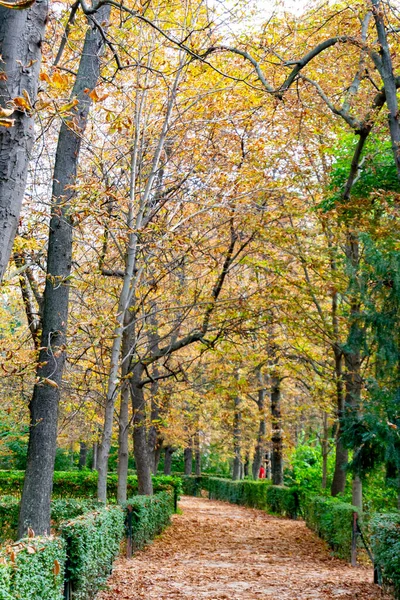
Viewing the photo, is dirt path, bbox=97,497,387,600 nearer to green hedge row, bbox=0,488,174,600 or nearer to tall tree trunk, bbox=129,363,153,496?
green hedge row, bbox=0,488,174,600

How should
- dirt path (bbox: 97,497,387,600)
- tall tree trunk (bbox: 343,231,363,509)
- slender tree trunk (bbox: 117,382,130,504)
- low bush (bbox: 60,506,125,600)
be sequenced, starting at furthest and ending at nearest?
slender tree trunk (bbox: 117,382,130,504)
tall tree trunk (bbox: 343,231,363,509)
dirt path (bbox: 97,497,387,600)
low bush (bbox: 60,506,125,600)

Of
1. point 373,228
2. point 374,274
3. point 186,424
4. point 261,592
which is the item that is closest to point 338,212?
point 373,228

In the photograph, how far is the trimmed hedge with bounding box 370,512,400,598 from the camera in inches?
293

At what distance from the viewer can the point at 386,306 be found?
35.2 ft

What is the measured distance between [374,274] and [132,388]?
7.10 metres

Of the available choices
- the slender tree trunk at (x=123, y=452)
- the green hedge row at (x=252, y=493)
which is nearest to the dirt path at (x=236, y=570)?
the slender tree trunk at (x=123, y=452)

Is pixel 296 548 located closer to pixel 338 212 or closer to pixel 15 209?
pixel 338 212

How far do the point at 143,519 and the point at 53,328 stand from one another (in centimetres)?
577

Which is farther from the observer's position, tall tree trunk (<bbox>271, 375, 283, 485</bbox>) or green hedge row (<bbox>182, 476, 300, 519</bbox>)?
tall tree trunk (<bbox>271, 375, 283, 485</bbox>)

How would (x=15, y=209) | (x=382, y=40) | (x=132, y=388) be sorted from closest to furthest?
(x=15, y=209) < (x=382, y=40) < (x=132, y=388)

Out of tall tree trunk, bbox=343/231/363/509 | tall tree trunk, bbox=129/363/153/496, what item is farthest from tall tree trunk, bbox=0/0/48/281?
tall tree trunk, bbox=129/363/153/496

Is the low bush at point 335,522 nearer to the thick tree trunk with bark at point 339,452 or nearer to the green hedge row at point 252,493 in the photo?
the thick tree trunk with bark at point 339,452

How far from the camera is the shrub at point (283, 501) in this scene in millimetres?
21953

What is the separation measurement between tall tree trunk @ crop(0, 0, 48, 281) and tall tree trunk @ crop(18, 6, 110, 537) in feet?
12.8
